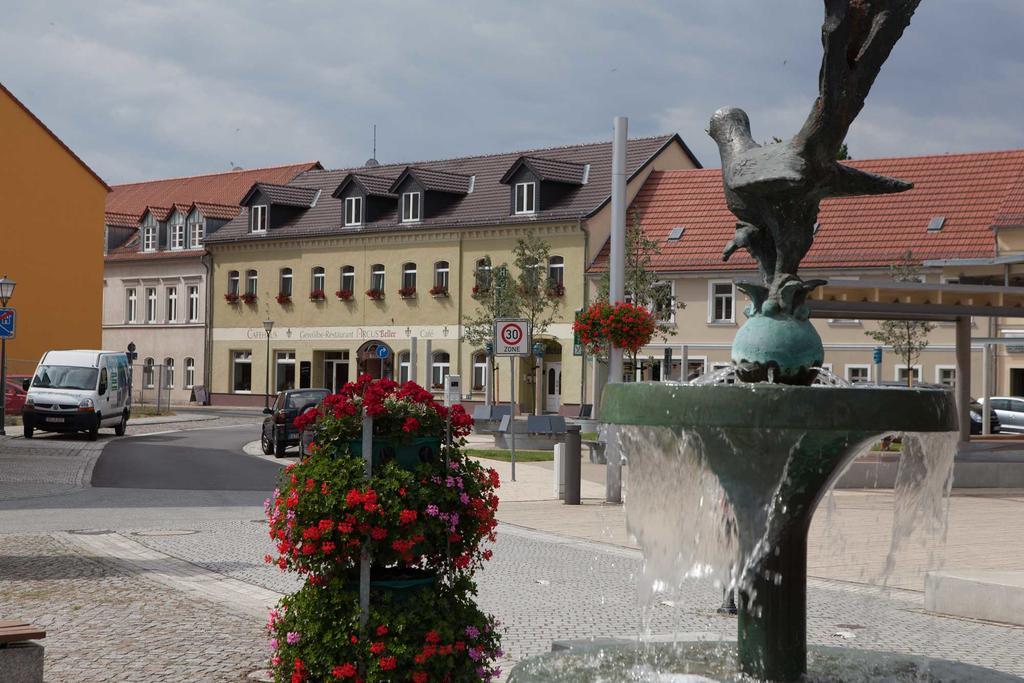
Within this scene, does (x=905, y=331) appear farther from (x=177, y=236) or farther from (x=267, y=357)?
(x=177, y=236)

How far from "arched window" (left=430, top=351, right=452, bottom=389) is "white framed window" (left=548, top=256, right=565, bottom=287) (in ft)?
19.5

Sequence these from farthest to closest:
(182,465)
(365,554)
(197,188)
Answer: (197,188) → (182,465) → (365,554)

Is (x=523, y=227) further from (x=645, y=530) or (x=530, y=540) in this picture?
(x=645, y=530)

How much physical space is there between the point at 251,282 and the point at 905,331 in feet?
103

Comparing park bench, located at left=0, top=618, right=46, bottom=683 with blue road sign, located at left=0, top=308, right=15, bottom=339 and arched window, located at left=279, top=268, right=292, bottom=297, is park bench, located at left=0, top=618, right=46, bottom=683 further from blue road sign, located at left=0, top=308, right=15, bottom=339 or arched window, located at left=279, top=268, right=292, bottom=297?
arched window, located at left=279, top=268, right=292, bottom=297

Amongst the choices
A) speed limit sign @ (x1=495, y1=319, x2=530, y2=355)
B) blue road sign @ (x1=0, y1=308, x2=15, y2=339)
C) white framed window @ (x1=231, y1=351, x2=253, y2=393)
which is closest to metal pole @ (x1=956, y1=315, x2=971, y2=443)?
speed limit sign @ (x1=495, y1=319, x2=530, y2=355)

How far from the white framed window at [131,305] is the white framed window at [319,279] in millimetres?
12317

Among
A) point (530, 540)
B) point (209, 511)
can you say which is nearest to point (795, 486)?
point (530, 540)

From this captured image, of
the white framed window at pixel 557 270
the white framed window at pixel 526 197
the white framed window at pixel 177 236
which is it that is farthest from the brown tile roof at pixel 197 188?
the white framed window at pixel 557 270

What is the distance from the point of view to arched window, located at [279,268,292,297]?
199ft

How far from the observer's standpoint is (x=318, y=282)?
59.8 metres

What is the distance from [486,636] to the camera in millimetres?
6434

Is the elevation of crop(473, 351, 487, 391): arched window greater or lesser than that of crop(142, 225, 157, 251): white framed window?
lesser

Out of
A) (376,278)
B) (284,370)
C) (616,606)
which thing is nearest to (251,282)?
(284,370)
